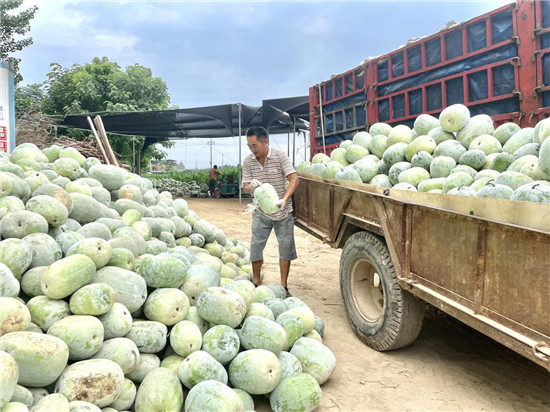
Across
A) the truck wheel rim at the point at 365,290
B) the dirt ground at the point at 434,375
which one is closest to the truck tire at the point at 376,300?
the truck wheel rim at the point at 365,290

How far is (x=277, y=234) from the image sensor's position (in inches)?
188

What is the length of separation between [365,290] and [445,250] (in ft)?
4.82

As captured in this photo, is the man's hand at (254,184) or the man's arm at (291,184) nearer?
the man's hand at (254,184)

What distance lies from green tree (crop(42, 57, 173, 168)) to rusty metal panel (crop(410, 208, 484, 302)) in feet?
61.3

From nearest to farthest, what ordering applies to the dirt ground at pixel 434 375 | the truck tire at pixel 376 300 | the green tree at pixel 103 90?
the dirt ground at pixel 434 375 → the truck tire at pixel 376 300 → the green tree at pixel 103 90

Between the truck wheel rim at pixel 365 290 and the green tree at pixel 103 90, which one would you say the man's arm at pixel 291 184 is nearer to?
the truck wheel rim at pixel 365 290

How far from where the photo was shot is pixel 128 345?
2354 mm

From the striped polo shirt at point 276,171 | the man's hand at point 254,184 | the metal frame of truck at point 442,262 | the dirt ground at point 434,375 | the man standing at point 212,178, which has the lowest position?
the dirt ground at point 434,375

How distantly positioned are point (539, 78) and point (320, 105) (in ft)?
13.1

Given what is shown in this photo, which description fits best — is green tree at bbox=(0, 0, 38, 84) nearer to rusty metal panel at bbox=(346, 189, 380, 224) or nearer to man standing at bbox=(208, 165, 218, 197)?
man standing at bbox=(208, 165, 218, 197)

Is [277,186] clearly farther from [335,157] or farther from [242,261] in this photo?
[242,261]

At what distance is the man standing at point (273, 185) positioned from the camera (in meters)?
4.65

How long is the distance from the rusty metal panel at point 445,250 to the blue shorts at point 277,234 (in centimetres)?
191

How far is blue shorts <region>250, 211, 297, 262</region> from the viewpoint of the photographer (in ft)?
15.5
